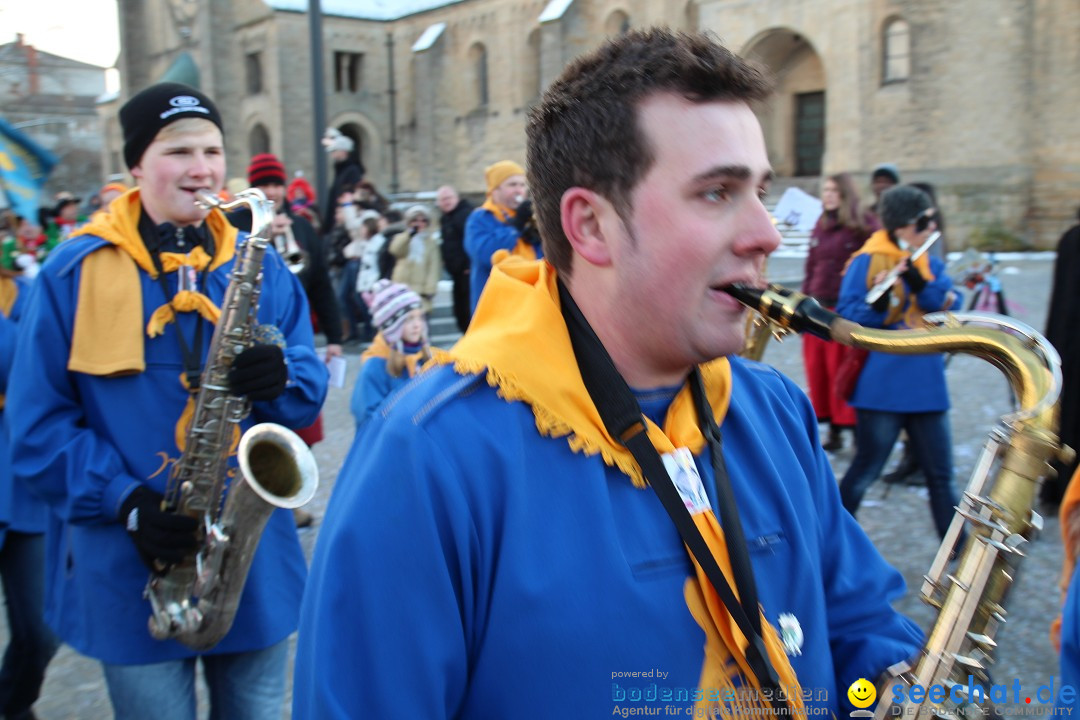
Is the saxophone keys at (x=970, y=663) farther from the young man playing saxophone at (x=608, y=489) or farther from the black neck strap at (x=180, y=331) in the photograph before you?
the black neck strap at (x=180, y=331)

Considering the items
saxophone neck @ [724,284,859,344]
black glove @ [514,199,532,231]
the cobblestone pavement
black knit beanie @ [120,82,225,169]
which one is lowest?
the cobblestone pavement

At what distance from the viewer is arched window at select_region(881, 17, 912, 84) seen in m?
23.9

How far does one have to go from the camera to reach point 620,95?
1.63 m

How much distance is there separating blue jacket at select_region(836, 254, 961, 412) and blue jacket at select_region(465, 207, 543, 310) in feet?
8.32

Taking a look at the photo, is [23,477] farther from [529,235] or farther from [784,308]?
[529,235]

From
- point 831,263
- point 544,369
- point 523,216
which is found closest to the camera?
point 544,369

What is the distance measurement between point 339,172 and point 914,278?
30.9 ft

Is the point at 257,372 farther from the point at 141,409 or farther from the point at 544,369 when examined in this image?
the point at 544,369

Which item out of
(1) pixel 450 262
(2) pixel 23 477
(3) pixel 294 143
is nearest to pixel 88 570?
(2) pixel 23 477

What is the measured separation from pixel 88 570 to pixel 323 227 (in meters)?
10.9

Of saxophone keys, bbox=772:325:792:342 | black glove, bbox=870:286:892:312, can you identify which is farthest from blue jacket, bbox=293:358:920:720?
black glove, bbox=870:286:892:312

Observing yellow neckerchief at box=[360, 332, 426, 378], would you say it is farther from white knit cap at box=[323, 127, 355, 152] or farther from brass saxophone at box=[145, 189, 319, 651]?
white knit cap at box=[323, 127, 355, 152]

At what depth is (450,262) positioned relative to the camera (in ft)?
35.3

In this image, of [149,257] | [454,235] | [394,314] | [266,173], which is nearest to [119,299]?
[149,257]
